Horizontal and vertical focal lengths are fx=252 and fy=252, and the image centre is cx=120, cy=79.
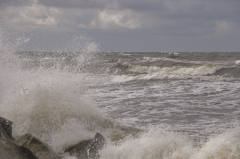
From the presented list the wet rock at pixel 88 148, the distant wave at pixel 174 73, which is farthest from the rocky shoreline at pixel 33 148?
the distant wave at pixel 174 73

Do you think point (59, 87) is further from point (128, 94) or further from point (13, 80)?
point (128, 94)

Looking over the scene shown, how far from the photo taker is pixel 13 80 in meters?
5.70

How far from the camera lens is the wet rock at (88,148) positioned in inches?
134

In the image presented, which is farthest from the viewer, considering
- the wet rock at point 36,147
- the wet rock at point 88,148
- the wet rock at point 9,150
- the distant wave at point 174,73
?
the distant wave at point 174,73

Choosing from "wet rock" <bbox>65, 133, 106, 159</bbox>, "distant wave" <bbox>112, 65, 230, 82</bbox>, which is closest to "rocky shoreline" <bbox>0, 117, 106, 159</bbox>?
"wet rock" <bbox>65, 133, 106, 159</bbox>

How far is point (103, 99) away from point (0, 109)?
3999 mm

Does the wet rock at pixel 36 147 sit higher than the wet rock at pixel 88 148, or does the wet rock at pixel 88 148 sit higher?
the wet rock at pixel 36 147

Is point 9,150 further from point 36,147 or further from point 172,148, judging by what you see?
point 172,148

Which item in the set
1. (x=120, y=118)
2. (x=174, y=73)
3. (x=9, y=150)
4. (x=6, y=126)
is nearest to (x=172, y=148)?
(x=9, y=150)

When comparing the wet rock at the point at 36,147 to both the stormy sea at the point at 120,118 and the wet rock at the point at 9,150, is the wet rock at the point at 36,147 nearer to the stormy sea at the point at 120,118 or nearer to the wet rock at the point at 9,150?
the wet rock at the point at 9,150

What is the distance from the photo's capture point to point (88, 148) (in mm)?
3525

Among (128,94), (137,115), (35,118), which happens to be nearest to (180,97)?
(128,94)

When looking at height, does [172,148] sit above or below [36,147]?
below

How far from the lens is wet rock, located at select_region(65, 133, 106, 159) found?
3.40 m
